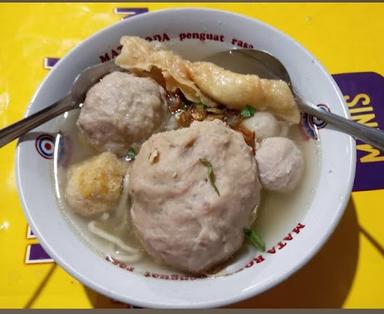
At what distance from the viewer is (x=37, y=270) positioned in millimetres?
1264

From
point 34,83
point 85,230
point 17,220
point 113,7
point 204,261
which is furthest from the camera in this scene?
point 113,7

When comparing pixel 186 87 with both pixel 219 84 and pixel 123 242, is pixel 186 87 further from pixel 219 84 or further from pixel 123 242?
pixel 123 242

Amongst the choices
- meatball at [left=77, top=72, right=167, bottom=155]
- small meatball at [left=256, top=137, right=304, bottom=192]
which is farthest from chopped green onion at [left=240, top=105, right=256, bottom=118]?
meatball at [left=77, top=72, right=167, bottom=155]

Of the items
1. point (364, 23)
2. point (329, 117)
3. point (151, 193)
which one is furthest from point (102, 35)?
point (364, 23)

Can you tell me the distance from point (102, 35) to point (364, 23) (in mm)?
944

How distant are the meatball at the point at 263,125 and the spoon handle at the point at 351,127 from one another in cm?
9

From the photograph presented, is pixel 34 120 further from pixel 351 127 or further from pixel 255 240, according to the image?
pixel 351 127

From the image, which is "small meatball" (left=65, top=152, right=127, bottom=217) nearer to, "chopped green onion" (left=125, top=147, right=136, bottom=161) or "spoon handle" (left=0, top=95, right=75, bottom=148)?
"chopped green onion" (left=125, top=147, right=136, bottom=161)

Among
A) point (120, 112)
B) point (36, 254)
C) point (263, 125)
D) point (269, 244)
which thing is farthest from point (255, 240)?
point (36, 254)

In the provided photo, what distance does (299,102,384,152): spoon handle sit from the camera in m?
1.14

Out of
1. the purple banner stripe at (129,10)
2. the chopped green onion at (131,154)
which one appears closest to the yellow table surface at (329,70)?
the purple banner stripe at (129,10)

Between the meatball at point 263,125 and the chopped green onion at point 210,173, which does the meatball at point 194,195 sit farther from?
the meatball at point 263,125

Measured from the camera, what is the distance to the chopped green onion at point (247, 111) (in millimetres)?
1335

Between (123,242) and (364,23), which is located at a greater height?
(364,23)
